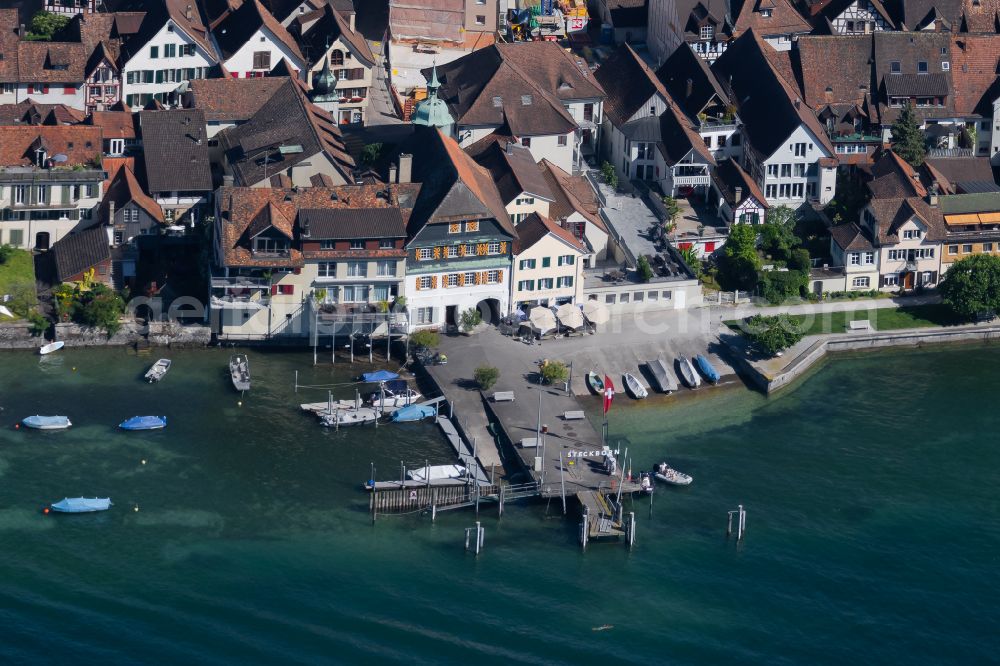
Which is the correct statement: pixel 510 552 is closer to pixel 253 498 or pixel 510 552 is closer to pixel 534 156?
pixel 253 498

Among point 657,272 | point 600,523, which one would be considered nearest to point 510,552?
point 600,523

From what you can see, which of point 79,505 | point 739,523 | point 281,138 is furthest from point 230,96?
point 739,523

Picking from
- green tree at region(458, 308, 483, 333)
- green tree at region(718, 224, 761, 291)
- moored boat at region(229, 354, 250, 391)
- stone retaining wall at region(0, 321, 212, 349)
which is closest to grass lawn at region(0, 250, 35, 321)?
stone retaining wall at region(0, 321, 212, 349)

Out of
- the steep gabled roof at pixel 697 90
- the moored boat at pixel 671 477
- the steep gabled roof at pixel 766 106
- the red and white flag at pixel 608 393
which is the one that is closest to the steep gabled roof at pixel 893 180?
the steep gabled roof at pixel 766 106

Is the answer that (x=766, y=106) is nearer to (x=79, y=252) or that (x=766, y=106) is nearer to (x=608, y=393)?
(x=608, y=393)

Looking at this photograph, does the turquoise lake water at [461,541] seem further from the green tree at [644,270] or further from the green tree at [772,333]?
the green tree at [644,270]

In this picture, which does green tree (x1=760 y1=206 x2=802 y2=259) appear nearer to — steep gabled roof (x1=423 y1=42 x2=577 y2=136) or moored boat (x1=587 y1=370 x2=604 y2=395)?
steep gabled roof (x1=423 y1=42 x2=577 y2=136)
